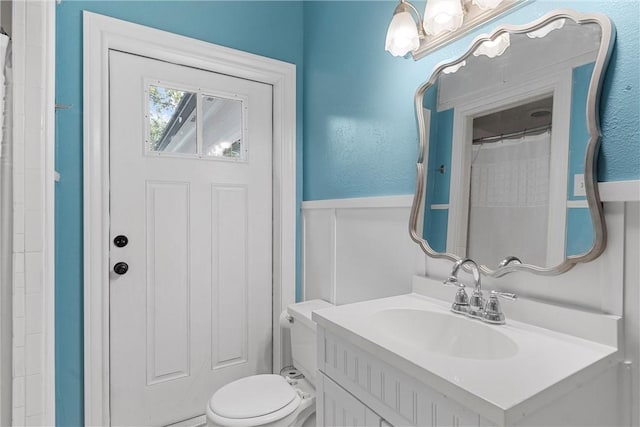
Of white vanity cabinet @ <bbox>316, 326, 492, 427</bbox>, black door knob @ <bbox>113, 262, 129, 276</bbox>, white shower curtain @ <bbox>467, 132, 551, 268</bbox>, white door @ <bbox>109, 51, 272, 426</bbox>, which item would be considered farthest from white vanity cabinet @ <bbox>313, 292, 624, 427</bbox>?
black door knob @ <bbox>113, 262, 129, 276</bbox>

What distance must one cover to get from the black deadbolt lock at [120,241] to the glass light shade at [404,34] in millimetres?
1424

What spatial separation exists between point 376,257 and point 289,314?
0.54 m

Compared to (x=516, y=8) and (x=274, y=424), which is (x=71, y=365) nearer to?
(x=274, y=424)

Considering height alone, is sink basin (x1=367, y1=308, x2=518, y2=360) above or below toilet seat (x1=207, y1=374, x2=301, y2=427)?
above

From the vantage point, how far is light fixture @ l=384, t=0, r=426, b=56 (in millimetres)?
1213

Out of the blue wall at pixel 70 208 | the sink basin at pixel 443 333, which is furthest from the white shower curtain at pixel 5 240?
the sink basin at pixel 443 333

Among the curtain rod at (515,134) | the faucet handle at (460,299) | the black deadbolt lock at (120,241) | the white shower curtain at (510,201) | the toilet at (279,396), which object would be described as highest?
the curtain rod at (515,134)

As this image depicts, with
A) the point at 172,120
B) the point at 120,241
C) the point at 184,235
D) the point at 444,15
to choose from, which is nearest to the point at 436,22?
the point at 444,15

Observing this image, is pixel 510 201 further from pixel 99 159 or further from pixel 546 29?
pixel 99 159

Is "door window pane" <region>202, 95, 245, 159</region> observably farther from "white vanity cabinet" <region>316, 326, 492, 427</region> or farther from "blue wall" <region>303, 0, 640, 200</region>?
"white vanity cabinet" <region>316, 326, 492, 427</region>

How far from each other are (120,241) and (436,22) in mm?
1568

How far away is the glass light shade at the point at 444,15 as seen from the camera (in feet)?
3.50

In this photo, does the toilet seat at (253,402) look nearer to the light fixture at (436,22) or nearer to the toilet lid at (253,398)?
the toilet lid at (253,398)

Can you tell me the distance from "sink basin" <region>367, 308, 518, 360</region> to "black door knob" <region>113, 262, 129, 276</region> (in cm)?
121
